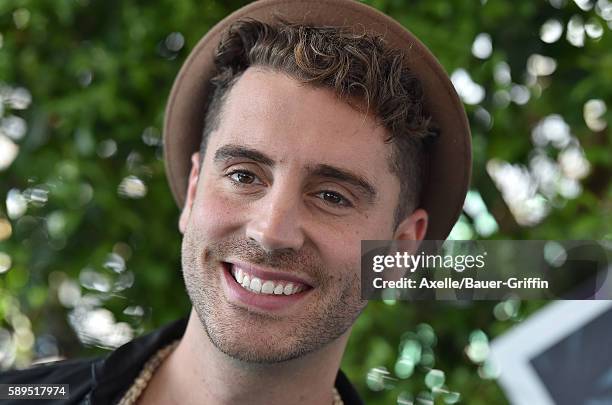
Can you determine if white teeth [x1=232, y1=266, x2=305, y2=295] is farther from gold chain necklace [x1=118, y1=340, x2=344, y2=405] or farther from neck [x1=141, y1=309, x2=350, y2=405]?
gold chain necklace [x1=118, y1=340, x2=344, y2=405]

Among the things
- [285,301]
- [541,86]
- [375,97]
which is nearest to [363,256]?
[285,301]

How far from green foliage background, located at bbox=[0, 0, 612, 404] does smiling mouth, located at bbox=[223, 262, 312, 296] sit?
34.6 inches

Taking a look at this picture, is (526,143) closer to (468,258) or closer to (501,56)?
(501,56)

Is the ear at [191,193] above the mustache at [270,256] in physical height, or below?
below

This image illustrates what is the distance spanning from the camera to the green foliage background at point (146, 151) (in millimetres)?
2344

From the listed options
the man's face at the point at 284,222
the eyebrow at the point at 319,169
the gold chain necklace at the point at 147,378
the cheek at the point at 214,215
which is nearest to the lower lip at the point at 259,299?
the man's face at the point at 284,222

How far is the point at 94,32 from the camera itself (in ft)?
8.36

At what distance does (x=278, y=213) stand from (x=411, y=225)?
0.44 metres

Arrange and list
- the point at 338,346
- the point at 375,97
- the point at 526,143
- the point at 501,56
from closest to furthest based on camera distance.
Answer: the point at 375,97 < the point at 338,346 < the point at 501,56 < the point at 526,143

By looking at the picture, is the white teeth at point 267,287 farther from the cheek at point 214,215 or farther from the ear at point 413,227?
the ear at point 413,227

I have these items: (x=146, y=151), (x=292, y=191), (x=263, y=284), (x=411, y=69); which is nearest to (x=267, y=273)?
(x=263, y=284)

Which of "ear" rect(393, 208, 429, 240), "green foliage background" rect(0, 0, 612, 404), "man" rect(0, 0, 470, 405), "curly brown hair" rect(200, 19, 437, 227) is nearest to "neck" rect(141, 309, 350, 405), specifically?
"man" rect(0, 0, 470, 405)

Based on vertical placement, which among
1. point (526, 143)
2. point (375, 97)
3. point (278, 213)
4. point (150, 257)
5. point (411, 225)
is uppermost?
point (375, 97)

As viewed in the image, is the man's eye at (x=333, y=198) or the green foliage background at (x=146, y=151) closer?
the man's eye at (x=333, y=198)
